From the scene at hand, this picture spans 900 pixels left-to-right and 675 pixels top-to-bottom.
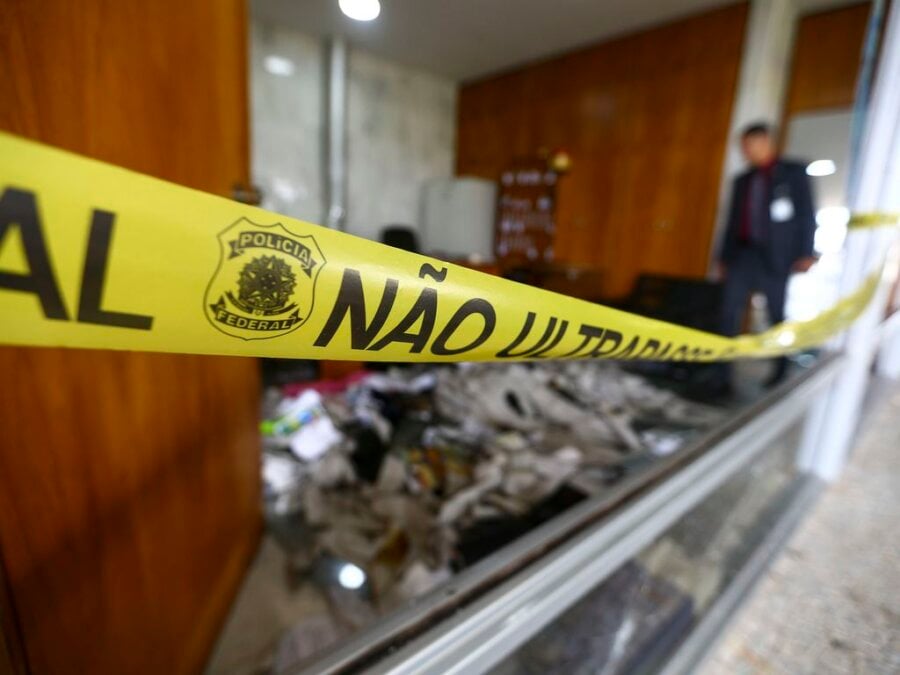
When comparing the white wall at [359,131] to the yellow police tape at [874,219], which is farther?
the yellow police tape at [874,219]

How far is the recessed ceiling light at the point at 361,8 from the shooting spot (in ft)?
1.57

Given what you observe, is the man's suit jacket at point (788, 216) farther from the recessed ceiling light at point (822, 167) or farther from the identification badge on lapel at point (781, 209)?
the recessed ceiling light at point (822, 167)

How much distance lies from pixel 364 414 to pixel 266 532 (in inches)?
27.3

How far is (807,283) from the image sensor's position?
282cm

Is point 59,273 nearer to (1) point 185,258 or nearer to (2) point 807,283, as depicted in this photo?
(1) point 185,258

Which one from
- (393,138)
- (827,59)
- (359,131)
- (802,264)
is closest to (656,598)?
(393,138)

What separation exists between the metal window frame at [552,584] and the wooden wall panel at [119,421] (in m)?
→ 0.39

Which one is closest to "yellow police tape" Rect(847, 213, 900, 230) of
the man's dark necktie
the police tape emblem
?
the man's dark necktie

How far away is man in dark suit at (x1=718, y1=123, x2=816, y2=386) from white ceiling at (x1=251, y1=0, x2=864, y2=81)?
2001mm

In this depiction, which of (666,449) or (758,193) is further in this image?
(758,193)

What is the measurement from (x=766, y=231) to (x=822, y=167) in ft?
3.61

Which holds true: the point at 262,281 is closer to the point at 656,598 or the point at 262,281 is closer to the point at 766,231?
the point at 656,598

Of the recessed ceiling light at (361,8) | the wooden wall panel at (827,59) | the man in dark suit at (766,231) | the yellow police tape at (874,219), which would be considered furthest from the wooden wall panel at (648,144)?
the recessed ceiling light at (361,8)

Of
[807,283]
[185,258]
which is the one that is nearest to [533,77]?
[185,258]
